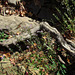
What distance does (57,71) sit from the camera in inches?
111

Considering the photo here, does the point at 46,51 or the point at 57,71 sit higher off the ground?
the point at 46,51

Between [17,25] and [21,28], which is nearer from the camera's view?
[21,28]

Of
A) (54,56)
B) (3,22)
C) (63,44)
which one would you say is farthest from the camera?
(3,22)

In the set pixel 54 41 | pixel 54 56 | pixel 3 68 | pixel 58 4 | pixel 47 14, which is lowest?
pixel 3 68

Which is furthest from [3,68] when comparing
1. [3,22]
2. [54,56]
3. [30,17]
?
[30,17]

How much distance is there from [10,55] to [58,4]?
2.66 metres

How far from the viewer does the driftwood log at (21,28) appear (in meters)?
→ 2.82

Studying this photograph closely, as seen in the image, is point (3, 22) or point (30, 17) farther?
point (30, 17)

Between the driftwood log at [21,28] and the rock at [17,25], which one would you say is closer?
the driftwood log at [21,28]

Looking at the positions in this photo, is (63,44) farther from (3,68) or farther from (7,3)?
(7,3)

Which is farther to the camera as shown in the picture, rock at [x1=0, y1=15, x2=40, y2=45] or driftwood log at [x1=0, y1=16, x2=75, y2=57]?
rock at [x1=0, y1=15, x2=40, y2=45]

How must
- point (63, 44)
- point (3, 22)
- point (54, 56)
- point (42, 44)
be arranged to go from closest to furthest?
point (63, 44), point (54, 56), point (42, 44), point (3, 22)

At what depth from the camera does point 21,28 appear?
377 centimetres

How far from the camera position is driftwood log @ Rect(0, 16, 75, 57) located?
2.82m
